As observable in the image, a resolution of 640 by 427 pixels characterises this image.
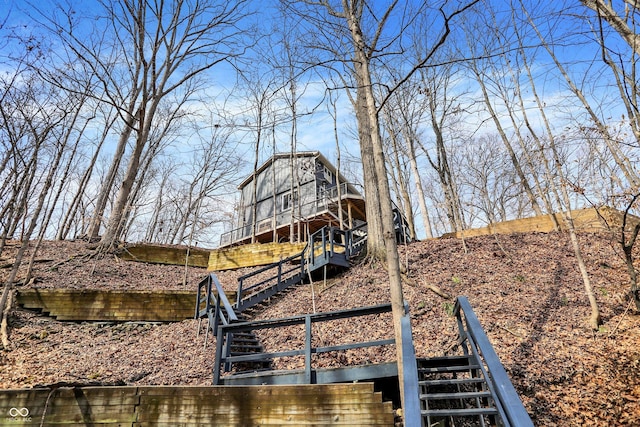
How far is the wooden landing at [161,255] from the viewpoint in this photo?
14.9 meters

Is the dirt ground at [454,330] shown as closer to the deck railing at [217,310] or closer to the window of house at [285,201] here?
the deck railing at [217,310]

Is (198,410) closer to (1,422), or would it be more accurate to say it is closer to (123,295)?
(1,422)

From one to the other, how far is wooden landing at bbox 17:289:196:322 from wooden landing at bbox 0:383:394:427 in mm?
5875

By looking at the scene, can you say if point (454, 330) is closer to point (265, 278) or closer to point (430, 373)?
A: point (430, 373)

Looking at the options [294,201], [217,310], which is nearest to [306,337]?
[217,310]

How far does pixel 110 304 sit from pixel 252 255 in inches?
279

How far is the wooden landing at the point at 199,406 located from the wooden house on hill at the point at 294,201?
16798 millimetres

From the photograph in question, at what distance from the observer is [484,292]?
26.8ft

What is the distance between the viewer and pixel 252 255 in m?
16.3

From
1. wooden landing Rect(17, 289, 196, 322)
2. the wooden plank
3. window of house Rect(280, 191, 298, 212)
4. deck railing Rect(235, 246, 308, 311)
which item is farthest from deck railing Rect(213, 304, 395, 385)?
window of house Rect(280, 191, 298, 212)

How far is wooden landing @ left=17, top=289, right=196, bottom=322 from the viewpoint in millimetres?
9594

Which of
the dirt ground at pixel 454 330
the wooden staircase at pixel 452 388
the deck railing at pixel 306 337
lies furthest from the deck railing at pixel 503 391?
the dirt ground at pixel 454 330

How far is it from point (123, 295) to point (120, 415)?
6.97 meters

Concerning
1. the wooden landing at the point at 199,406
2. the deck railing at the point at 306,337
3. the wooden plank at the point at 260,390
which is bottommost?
the wooden landing at the point at 199,406
